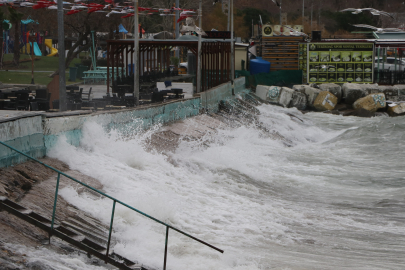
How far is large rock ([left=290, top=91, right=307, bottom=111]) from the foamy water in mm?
15322

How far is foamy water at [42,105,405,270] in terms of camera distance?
31.0ft

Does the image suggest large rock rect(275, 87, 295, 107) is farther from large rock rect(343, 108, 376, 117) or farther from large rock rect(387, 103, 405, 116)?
large rock rect(387, 103, 405, 116)

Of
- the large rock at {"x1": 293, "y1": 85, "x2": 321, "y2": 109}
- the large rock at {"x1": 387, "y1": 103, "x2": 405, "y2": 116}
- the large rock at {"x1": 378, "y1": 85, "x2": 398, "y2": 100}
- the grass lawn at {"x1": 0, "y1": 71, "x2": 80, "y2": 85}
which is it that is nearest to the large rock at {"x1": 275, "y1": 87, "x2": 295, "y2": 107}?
the large rock at {"x1": 293, "y1": 85, "x2": 321, "y2": 109}

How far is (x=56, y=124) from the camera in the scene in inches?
490

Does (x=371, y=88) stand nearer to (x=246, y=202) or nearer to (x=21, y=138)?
(x=246, y=202)

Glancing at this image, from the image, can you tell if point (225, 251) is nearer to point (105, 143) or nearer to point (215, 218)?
point (215, 218)

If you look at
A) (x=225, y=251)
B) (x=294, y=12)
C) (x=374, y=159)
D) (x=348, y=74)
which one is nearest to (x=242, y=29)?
(x=294, y=12)

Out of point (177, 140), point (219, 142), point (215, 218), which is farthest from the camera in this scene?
point (219, 142)

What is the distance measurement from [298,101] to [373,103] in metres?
5.06

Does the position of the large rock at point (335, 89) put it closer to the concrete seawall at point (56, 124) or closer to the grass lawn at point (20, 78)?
the grass lawn at point (20, 78)

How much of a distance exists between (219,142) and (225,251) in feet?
38.7

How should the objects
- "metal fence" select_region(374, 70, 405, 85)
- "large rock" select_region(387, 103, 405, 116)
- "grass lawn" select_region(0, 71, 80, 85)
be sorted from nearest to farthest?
"grass lawn" select_region(0, 71, 80, 85), "large rock" select_region(387, 103, 405, 116), "metal fence" select_region(374, 70, 405, 85)

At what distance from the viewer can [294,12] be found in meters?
97.8

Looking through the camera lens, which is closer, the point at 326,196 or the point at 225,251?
the point at 225,251
